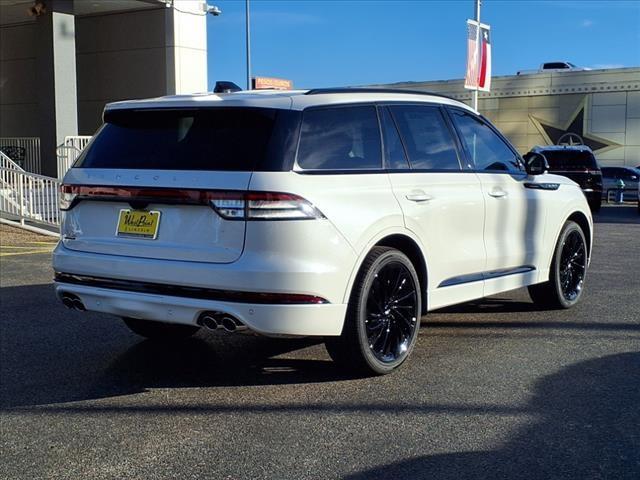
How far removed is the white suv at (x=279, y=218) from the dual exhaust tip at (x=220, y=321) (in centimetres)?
1

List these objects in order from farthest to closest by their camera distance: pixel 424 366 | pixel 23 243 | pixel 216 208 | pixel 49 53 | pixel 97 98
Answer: pixel 97 98
pixel 49 53
pixel 23 243
pixel 424 366
pixel 216 208

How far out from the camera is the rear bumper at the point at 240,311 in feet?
15.1

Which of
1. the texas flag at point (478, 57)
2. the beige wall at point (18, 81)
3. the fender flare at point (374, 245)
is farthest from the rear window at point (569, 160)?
the fender flare at point (374, 245)

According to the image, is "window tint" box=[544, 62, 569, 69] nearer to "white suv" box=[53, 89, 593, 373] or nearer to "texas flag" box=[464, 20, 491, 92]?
"texas flag" box=[464, 20, 491, 92]

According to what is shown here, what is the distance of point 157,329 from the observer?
6.29 metres

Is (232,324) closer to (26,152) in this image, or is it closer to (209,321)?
(209,321)

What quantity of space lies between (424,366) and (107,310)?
7.09 feet

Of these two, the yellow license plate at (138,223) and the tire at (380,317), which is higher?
the yellow license plate at (138,223)

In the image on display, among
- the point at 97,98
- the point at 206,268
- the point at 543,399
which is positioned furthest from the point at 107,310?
the point at 97,98

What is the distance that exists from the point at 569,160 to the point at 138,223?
18.0 meters

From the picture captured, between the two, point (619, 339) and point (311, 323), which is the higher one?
point (311, 323)

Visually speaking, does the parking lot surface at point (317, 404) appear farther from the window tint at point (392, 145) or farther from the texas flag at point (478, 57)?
the texas flag at point (478, 57)

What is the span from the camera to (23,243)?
1348cm

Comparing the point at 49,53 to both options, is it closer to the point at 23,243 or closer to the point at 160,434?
the point at 23,243
